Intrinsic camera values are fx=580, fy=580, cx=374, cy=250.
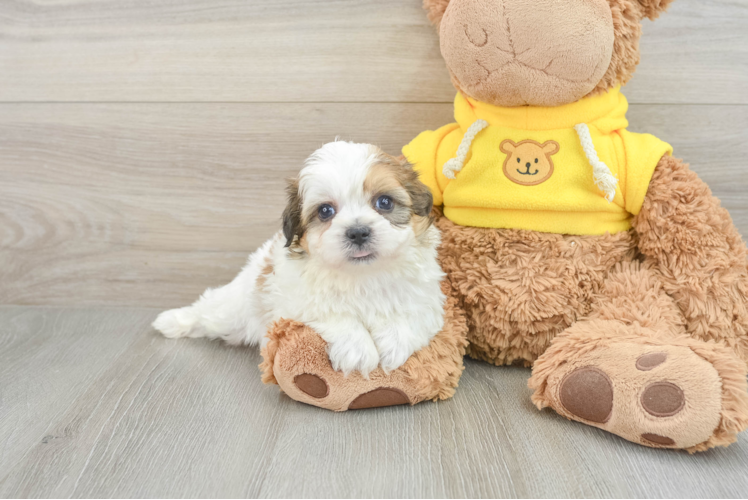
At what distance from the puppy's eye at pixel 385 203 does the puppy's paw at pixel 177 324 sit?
79 cm

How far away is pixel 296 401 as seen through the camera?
4.31 ft

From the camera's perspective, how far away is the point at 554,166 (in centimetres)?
134

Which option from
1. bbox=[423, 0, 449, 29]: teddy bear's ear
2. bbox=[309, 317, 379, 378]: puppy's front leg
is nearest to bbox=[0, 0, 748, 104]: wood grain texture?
bbox=[423, 0, 449, 29]: teddy bear's ear

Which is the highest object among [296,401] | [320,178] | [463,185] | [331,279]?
[320,178]

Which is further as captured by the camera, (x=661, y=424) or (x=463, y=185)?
(x=463, y=185)

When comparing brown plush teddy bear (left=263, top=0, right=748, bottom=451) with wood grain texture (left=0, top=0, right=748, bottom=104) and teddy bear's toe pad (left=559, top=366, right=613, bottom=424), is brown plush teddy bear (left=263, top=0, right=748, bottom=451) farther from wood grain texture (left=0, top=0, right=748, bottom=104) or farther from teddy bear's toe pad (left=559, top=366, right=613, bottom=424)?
wood grain texture (left=0, top=0, right=748, bottom=104)

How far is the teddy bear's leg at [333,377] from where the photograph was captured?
122cm

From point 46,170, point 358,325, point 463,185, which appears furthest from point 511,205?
point 46,170

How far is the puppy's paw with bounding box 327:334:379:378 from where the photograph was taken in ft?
3.97

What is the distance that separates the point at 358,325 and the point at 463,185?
43cm

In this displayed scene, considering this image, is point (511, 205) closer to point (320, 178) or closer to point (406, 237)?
point (406, 237)

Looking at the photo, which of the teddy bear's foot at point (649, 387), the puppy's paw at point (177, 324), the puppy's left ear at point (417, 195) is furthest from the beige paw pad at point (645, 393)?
the puppy's paw at point (177, 324)

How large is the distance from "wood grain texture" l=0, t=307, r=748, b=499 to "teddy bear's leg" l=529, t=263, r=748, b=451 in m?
0.05

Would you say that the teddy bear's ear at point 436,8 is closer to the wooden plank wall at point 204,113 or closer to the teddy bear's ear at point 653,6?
the wooden plank wall at point 204,113
